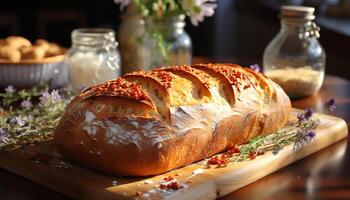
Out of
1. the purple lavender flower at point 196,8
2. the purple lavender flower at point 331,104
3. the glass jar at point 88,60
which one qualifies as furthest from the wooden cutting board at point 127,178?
the purple lavender flower at point 196,8

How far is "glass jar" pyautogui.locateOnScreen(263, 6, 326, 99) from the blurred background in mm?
1230

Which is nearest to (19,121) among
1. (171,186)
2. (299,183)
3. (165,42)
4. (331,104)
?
(171,186)

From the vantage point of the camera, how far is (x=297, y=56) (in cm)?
186

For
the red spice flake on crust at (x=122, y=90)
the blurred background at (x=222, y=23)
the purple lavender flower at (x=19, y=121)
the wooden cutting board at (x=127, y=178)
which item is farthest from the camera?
the blurred background at (x=222, y=23)

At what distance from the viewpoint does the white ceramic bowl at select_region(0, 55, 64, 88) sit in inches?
69.7

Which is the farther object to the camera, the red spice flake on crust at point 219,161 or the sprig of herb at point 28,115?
the sprig of herb at point 28,115

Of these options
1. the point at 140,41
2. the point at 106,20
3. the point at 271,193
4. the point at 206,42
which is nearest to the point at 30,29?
the point at 106,20

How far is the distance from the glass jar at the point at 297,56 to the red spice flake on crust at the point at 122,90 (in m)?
0.73

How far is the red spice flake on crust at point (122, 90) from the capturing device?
1.17 m

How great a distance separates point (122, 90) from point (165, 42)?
779 mm

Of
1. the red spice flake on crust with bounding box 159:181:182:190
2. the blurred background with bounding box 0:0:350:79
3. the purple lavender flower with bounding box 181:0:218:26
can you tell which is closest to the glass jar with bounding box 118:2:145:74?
→ the purple lavender flower with bounding box 181:0:218:26

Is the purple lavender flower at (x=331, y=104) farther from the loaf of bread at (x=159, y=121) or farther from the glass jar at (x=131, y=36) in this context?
the glass jar at (x=131, y=36)

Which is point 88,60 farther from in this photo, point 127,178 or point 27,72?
point 127,178

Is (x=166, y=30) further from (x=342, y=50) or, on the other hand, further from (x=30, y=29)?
(x=30, y=29)
